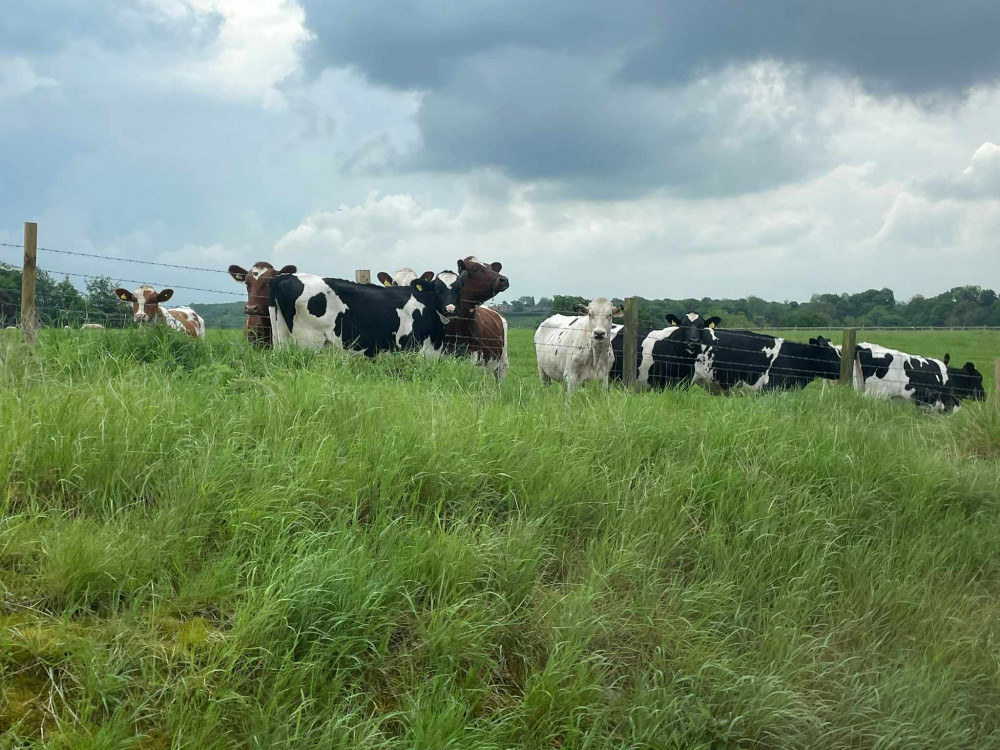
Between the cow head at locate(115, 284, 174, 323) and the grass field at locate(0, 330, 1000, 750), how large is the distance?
8.74m

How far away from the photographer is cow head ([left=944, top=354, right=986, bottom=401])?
1670cm

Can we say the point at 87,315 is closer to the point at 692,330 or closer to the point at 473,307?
the point at 473,307

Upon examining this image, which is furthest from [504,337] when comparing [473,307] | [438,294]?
[438,294]

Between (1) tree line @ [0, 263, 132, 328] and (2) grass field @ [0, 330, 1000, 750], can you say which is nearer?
(2) grass field @ [0, 330, 1000, 750]

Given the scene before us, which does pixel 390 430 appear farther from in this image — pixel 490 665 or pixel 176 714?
pixel 176 714

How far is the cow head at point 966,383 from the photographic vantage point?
16703mm

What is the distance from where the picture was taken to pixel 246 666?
3.20 metres

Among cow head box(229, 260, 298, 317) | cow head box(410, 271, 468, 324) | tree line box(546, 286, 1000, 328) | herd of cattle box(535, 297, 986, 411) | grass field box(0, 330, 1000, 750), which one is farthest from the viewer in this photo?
tree line box(546, 286, 1000, 328)

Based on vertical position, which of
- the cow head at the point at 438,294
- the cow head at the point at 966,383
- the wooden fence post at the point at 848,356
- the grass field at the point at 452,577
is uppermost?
the cow head at the point at 438,294

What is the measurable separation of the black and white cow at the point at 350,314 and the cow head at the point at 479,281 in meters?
0.71

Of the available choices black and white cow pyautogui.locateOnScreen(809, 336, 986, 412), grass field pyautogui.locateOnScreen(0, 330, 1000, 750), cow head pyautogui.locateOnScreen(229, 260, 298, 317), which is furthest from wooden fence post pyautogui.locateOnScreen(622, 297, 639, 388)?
black and white cow pyautogui.locateOnScreen(809, 336, 986, 412)

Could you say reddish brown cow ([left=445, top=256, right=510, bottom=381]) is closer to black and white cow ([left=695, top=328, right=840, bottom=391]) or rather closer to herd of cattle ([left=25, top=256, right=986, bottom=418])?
herd of cattle ([left=25, top=256, right=986, bottom=418])

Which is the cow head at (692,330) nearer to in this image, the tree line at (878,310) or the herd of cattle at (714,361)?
the herd of cattle at (714,361)

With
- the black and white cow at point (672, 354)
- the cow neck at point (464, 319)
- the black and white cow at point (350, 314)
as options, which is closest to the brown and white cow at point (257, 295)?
the black and white cow at point (350, 314)
